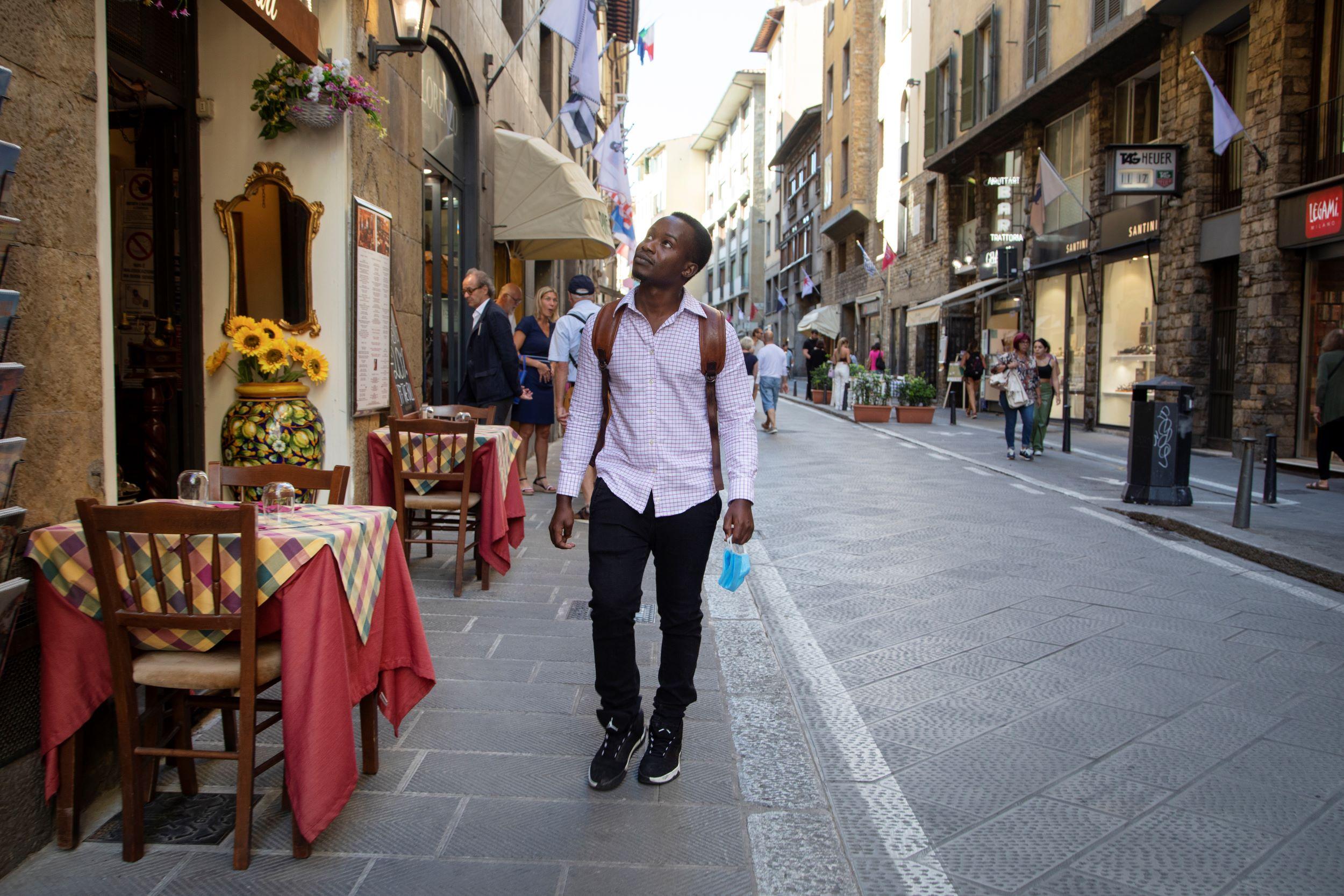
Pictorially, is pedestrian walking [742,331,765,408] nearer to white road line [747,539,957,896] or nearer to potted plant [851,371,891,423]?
potted plant [851,371,891,423]

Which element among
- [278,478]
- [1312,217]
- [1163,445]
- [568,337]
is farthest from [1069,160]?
[278,478]

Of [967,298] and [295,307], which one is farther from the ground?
[967,298]

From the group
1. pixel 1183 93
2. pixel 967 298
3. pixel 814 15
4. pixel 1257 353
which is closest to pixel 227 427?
pixel 1257 353

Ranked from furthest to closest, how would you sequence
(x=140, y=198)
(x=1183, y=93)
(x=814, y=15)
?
(x=814, y=15) → (x=1183, y=93) → (x=140, y=198)

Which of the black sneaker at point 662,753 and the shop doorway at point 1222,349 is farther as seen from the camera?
the shop doorway at point 1222,349

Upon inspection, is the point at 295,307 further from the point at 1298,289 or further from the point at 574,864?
the point at 1298,289

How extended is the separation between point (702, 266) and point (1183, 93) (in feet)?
51.1

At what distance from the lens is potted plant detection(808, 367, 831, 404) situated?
2734 centimetres

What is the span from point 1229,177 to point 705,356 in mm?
14935

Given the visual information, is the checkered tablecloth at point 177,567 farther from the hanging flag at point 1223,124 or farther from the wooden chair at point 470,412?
the hanging flag at point 1223,124

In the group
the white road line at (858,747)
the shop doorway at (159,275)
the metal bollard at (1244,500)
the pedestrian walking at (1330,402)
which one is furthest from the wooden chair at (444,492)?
the pedestrian walking at (1330,402)

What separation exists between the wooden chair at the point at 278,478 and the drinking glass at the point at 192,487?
0.29 metres

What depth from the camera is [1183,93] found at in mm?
16109

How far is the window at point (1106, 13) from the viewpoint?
57.4ft
